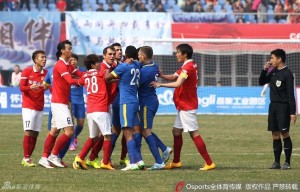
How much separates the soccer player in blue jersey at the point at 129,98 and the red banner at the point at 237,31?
23.1 m

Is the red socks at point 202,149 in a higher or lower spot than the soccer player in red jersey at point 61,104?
lower

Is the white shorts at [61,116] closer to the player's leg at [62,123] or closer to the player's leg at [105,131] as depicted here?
the player's leg at [62,123]

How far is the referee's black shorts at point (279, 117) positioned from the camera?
632 inches

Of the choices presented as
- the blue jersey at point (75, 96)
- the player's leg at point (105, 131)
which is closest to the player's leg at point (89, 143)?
the player's leg at point (105, 131)

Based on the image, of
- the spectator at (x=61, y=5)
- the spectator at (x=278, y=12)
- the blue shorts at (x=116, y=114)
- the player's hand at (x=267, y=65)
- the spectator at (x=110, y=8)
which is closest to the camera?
the player's hand at (x=267, y=65)

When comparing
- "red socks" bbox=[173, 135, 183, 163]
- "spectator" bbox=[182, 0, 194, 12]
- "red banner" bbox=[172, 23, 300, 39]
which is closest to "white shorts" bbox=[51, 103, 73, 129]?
"red socks" bbox=[173, 135, 183, 163]

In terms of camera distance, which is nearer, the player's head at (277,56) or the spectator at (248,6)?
the player's head at (277,56)

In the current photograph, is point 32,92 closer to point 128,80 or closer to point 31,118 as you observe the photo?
point 31,118

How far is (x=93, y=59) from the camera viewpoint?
16.2m

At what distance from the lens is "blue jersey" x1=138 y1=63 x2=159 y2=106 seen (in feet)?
52.5

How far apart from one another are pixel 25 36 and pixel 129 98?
77.3 ft

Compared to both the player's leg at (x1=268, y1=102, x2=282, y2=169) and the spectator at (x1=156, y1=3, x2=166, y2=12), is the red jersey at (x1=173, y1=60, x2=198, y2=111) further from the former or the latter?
the spectator at (x1=156, y1=3, x2=166, y2=12)

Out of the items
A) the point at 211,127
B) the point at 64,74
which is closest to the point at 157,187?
the point at 64,74

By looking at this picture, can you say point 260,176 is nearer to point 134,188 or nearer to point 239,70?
point 134,188
